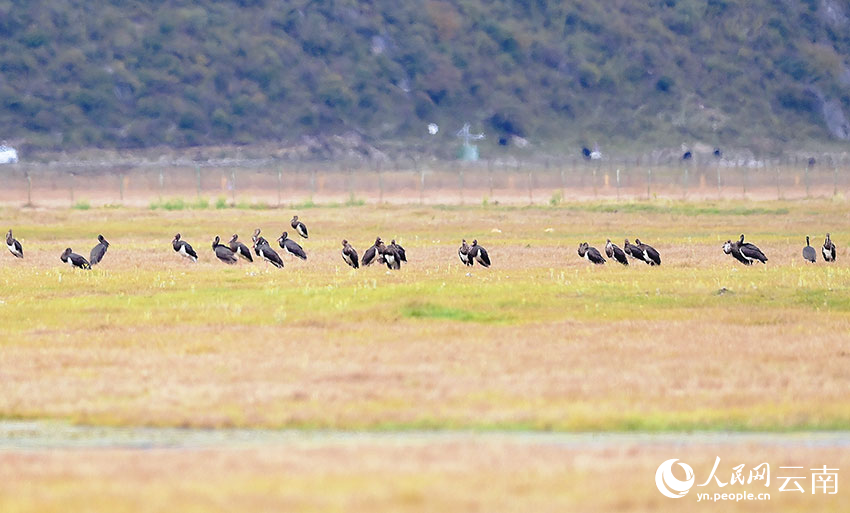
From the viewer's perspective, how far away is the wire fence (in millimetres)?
82438

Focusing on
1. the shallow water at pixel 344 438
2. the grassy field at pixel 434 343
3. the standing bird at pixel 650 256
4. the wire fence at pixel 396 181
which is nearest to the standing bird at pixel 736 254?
the grassy field at pixel 434 343

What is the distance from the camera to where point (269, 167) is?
92062 mm

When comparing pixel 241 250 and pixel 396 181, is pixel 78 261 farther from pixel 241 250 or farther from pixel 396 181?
pixel 396 181

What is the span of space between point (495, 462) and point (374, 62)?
104 meters

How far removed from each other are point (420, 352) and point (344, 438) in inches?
219

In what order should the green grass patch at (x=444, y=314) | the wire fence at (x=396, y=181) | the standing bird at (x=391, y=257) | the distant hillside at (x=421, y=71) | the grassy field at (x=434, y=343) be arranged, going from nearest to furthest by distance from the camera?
the grassy field at (x=434, y=343), the green grass patch at (x=444, y=314), the standing bird at (x=391, y=257), the wire fence at (x=396, y=181), the distant hillside at (x=421, y=71)

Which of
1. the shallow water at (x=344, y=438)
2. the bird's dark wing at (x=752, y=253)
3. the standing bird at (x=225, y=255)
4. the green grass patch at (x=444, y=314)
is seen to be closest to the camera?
the shallow water at (x=344, y=438)

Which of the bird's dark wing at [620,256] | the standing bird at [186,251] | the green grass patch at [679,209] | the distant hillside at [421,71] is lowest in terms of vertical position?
the bird's dark wing at [620,256]

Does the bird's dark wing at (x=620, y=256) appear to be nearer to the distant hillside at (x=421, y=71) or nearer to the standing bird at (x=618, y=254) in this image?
the standing bird at (x=618, y=254)

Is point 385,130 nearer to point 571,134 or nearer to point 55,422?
point 571,134

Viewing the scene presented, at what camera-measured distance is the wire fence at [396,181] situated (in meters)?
82.4

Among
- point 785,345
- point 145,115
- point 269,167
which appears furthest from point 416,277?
point 145,115

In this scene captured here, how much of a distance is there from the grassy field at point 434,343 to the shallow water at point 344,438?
0.27m

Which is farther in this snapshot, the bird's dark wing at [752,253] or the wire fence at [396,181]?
the wire fence at [396,181]
